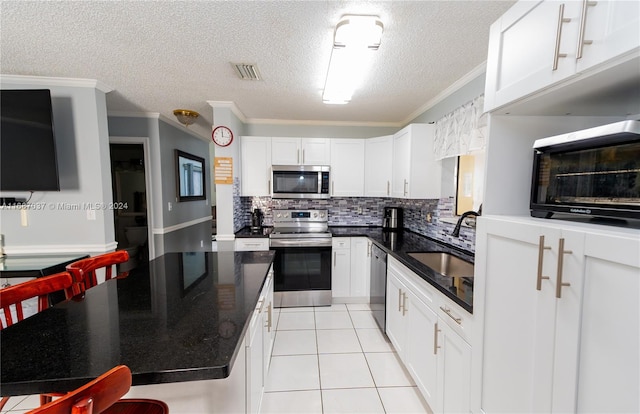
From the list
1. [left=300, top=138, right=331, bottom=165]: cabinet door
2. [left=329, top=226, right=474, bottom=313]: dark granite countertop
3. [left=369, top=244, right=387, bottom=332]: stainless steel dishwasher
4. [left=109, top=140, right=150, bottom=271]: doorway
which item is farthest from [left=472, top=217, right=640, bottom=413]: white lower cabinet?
[left=109, top=140, right=150, bottom=271]: doorway

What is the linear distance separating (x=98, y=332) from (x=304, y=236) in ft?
7.39

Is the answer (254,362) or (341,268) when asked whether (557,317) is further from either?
(341,268)

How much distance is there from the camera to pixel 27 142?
2.18 meters

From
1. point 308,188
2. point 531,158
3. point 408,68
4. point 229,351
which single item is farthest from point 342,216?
point 229,351

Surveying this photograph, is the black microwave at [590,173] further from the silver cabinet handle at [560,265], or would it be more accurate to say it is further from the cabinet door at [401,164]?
the cabinet door at [401,164]

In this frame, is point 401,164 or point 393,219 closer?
point 401,164

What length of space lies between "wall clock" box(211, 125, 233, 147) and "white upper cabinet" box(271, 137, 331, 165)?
568 mm

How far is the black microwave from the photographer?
719mm

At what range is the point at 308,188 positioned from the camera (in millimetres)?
3230

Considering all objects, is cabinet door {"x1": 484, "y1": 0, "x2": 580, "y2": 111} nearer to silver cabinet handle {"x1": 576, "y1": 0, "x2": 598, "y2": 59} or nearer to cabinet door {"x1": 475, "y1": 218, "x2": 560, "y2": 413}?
silver cabinet handle {"x1": 576, "y1": 0, "x2": 598, "y2": 59}

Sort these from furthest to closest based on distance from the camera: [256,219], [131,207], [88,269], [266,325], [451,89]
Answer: [131,207] < [256,219] < [451,89] < [266,325] < [88,269]

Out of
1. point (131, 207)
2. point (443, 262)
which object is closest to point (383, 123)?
point (443, 262)

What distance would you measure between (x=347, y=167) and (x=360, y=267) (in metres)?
1.35

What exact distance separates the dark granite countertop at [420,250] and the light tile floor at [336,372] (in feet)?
2.96
